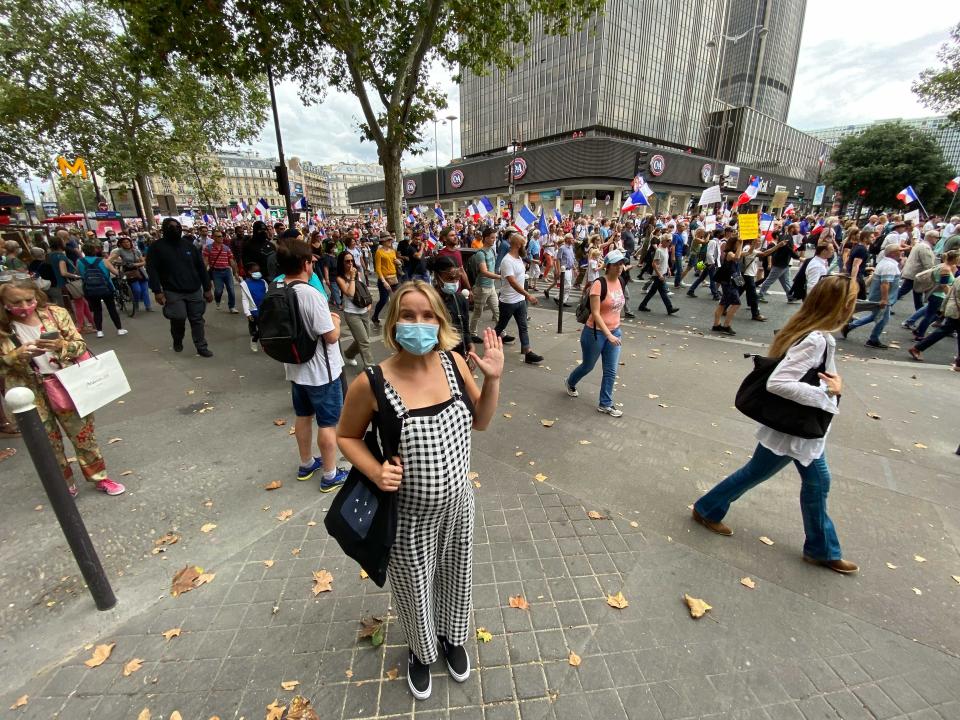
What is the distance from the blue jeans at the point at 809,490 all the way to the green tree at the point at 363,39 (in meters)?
10.2

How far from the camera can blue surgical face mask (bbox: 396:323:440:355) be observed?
166cm

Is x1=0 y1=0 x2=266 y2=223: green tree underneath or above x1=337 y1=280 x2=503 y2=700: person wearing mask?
above

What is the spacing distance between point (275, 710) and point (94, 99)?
2986 centimetres

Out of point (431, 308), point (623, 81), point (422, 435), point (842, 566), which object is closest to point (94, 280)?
point (431, 308)

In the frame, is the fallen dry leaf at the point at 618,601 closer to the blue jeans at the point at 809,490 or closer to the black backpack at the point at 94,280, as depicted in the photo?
the blue jeans at the point at 809,490

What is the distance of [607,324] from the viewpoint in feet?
16.2

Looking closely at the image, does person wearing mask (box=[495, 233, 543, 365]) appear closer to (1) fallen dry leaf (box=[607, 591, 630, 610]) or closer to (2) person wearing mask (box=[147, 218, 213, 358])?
(1) fallen dry leaf (box=[607, 591, 630, 610])

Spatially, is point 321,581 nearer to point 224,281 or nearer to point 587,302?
point 587,302

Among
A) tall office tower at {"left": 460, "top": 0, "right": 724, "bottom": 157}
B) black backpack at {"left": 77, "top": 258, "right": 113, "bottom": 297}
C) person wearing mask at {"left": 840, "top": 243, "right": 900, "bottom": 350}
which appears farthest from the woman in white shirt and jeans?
tall office tower at {"left": 460, "top": 0, "right": 724, "bottom": 157}

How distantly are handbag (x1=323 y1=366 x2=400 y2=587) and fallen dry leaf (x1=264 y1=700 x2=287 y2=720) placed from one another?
3.21ft

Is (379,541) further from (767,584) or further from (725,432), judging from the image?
(725,432)

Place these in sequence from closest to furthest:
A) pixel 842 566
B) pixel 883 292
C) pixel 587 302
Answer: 1. pixel 842 566
2. pixel 587 302
3. pixel 883 292

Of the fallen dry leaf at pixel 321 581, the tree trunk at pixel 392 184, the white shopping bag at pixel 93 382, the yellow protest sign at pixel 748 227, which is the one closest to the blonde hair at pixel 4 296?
the white shopping bag at pixel 93 382

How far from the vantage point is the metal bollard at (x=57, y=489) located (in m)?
2.02
